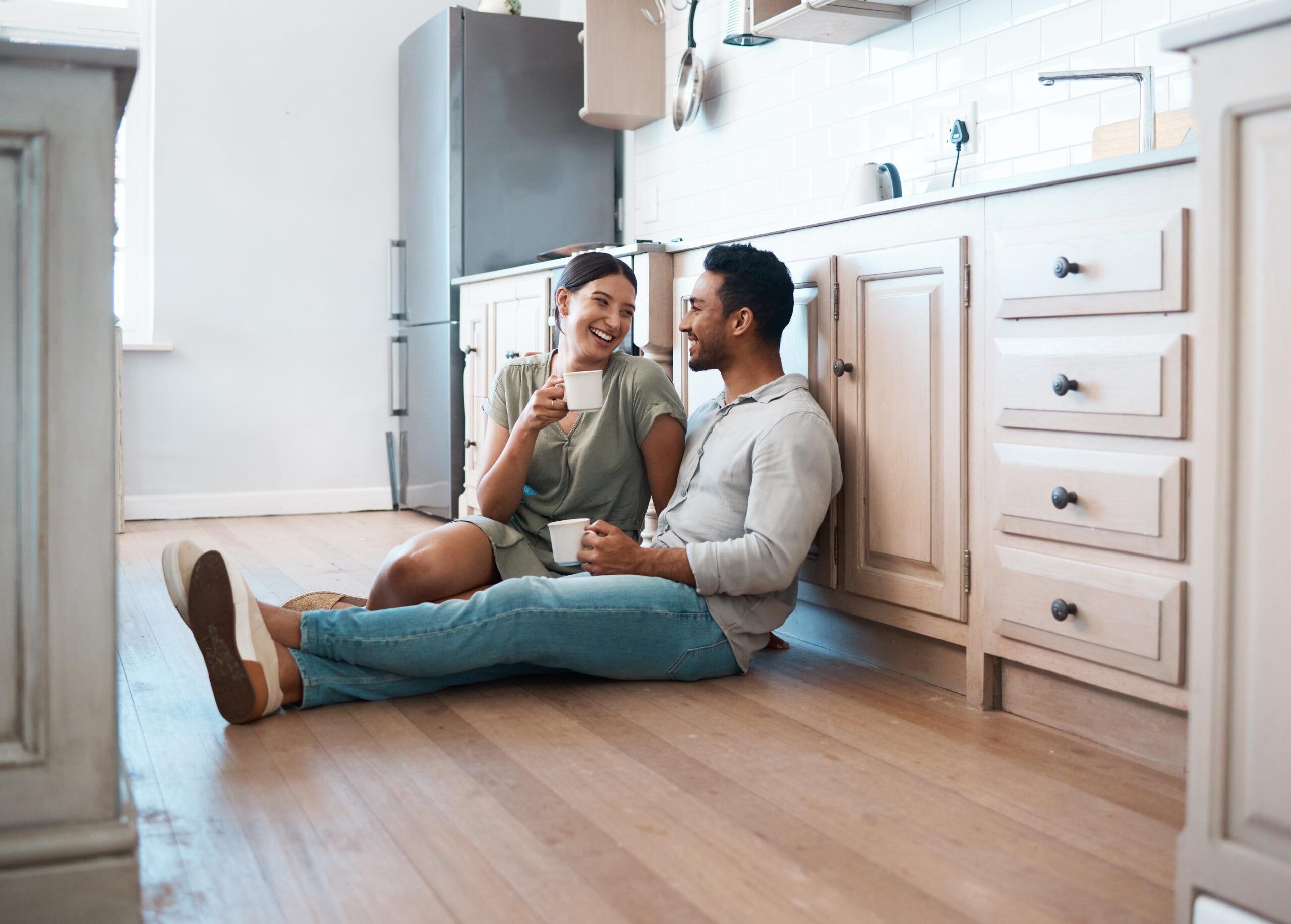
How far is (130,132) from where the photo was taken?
4.62 m

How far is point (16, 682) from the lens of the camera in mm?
1067

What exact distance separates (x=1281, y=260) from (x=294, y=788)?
1.28 metres

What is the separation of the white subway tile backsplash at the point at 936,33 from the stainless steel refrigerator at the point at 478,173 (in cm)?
183

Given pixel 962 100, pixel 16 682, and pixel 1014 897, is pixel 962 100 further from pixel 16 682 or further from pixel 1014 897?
pixel 16 682

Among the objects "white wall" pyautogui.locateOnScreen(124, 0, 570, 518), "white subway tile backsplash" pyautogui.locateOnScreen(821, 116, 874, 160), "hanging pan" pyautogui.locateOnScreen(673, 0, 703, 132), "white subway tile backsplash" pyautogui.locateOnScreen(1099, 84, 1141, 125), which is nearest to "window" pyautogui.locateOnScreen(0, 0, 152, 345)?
"white wall" pyautogui.locateOnScreen(124, 0, 570, 518)

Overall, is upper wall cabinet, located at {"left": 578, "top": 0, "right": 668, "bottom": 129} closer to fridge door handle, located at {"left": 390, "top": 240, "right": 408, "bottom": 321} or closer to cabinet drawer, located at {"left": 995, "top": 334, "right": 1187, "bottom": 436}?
fridge door handle, located at {"left": 390, "top": 240, "right": 408, "bottom": 321}

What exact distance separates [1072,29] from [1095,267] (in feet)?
3.54

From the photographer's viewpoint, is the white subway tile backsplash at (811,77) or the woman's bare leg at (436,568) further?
the white subway tile backsplash at (811,77)

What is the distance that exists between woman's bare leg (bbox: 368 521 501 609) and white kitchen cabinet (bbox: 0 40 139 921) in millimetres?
1075

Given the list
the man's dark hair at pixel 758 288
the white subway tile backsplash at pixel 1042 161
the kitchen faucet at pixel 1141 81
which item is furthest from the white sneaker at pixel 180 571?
the white subway tile backsplash at pixel 1042 161

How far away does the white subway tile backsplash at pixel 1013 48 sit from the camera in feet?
8.54

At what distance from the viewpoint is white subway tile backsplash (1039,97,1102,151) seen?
2.46m

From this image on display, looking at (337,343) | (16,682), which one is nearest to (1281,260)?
(16,682)

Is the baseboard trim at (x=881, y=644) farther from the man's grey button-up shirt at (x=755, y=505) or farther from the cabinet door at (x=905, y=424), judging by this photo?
the man's grey button-up shirt at (x=755, y=505)
